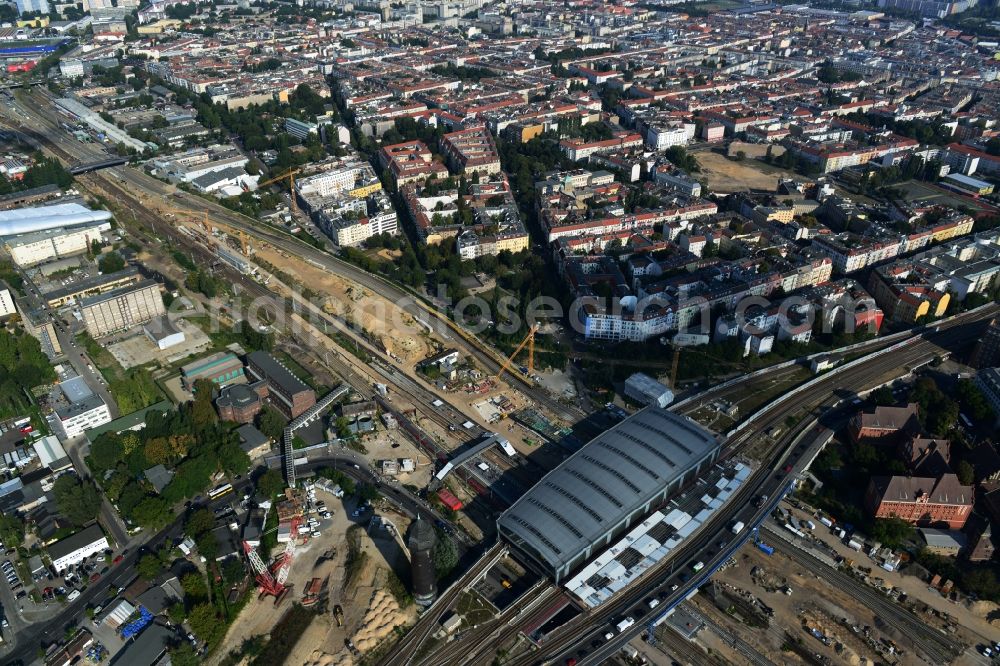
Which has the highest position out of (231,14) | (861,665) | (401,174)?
(231,14)

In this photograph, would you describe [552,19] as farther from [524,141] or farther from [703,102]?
[524,141]

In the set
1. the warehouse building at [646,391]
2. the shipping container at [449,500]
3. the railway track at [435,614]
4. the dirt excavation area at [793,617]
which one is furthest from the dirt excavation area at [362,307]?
the dirt excavation area at [793,617]

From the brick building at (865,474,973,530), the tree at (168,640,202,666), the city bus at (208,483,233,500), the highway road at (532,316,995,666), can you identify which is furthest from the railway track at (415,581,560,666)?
the brick building at (865,474,973,530)

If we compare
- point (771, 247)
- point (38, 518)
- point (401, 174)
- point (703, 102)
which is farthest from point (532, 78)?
point (38, 518)

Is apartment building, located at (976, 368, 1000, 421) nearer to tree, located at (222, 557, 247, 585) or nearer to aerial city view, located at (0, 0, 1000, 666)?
aerial city view, located at (0, 0, 1000, 666)

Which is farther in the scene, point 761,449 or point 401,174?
point 401,174

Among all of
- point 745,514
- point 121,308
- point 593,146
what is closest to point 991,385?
point 745,514
